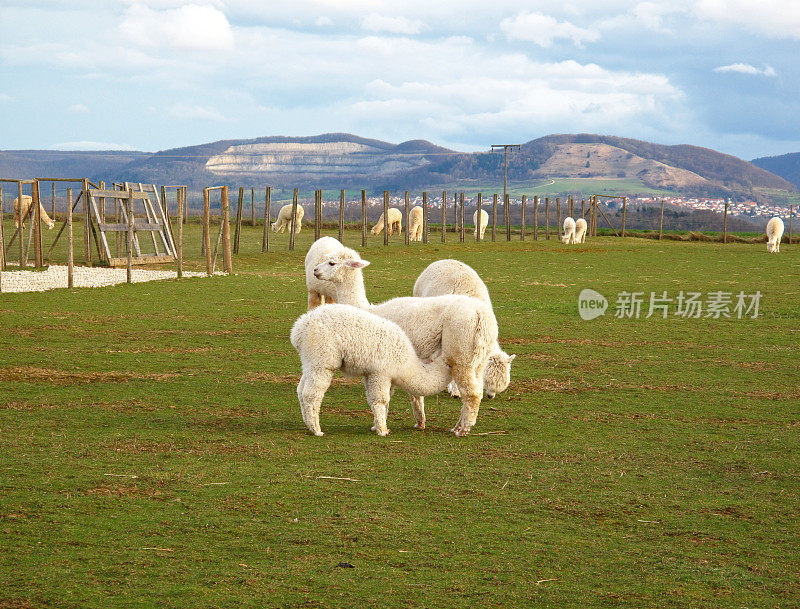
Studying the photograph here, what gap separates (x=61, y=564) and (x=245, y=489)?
1.44 metres

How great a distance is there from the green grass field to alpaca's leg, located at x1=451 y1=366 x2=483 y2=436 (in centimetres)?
25

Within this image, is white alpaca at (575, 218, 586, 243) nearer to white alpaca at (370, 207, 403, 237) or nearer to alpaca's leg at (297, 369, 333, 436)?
white alpaca at (370, 207, 403, 237)

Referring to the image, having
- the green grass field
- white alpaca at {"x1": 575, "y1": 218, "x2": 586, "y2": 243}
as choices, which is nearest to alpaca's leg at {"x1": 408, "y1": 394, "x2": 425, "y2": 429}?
the green grass field

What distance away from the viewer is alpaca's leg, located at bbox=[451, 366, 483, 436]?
737 centimetres

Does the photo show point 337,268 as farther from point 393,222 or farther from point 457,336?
point 393,222

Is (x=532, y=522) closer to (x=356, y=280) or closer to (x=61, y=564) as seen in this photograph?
(x=61, y=564)

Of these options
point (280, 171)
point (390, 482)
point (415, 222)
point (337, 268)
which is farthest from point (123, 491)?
point (280, 171)

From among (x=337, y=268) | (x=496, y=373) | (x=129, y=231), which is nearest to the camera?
(x=496, y=373)

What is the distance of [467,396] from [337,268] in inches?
97.6

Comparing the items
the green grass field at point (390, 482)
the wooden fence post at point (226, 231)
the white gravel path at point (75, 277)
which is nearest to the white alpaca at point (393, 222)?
the wooden fence post at point (226, 231)

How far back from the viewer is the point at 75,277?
20.1 m

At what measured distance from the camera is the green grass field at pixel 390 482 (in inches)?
165

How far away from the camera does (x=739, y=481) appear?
19.9 feet

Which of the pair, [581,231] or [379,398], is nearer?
[379,398]
